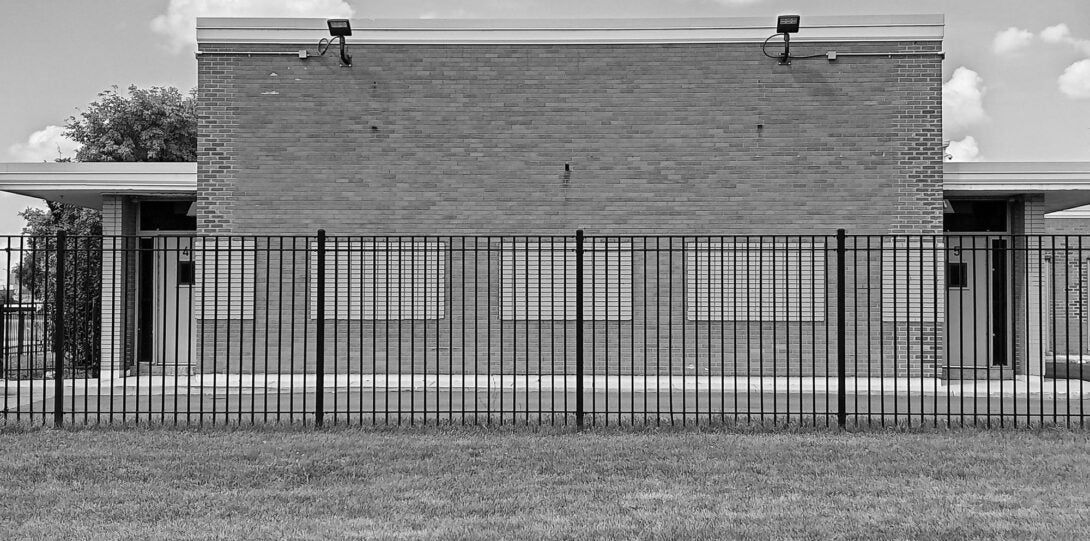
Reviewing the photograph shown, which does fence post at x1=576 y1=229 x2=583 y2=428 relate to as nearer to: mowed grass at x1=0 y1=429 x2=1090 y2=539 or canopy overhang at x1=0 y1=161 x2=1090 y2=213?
mowed grass at x1=0 y1=429 x2=1090 y2=539

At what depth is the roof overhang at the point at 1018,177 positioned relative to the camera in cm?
1451

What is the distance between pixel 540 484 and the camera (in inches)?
281

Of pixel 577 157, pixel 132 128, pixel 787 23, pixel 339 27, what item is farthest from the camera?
A: pixel 132 128

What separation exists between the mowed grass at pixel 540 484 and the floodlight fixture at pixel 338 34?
7459mm

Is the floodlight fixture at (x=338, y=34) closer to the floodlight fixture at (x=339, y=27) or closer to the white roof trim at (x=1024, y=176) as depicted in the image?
the floodlight fixture at (x=339, y=27)

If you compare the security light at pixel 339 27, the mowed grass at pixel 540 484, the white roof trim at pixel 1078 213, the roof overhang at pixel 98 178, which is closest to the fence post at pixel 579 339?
the mowed grass at pixel 540 484

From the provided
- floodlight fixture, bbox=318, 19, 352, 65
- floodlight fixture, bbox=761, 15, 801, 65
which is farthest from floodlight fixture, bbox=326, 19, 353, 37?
floodlight fixture, bbox=761, 15, 801, 65

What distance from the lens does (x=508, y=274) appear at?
592 inches

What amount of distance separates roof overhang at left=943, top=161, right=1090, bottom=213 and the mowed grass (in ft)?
21.4

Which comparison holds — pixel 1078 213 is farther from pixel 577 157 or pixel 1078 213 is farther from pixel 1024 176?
pixel 577 157

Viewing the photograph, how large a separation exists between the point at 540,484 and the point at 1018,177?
10852 mm

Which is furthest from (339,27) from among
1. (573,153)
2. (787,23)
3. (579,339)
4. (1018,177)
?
(1018,177)

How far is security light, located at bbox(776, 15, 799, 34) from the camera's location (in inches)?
562

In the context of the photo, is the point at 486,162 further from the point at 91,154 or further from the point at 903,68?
the point at 91,154
